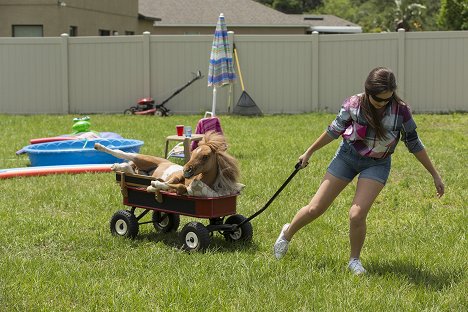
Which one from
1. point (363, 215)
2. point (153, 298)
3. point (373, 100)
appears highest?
point (373, 100)

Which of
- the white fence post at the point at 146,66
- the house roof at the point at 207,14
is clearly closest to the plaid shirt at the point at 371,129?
the white fence post at the point at 146,66

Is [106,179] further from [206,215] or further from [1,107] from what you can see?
[1,107]

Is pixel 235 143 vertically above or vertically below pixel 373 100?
below

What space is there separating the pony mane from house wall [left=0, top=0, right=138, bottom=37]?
19.5 m

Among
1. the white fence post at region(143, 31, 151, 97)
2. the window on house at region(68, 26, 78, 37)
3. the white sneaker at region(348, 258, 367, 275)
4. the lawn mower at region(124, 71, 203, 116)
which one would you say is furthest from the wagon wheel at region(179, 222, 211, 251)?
the window on house at region(68, 26, 78, 37)

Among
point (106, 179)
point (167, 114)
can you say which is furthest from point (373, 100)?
point (167, 114)

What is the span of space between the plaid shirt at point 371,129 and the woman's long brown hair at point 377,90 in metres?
0.04

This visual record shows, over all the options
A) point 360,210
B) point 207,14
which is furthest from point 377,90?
point 207,14

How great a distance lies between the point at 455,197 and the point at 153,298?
4.46m

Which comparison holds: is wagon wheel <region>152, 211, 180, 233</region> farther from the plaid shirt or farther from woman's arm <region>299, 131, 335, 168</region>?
the plaid shirt

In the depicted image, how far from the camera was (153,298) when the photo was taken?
15.5 ft

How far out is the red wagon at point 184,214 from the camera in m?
5.91

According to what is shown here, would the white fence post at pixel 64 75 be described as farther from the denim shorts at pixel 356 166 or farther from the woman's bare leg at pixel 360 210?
the woman's bare leg at pixel 360 210

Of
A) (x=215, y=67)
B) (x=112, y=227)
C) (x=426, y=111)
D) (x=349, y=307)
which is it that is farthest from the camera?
(x=426, y=111)
